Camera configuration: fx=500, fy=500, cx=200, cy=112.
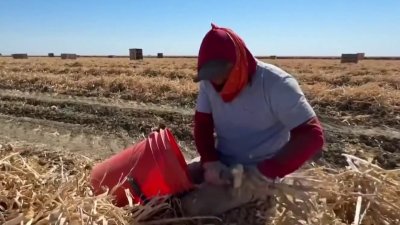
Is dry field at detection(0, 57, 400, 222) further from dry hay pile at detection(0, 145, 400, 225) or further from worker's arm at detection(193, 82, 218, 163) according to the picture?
worker's arm at detection(193, 82, 218, 163)

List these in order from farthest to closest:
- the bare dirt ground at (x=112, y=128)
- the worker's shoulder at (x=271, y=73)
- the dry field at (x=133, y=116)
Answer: the dry field at (x=133, y=116), the bare dirt ground at (x=112, y=128), the worker's shoulder at (x=271, y=73)

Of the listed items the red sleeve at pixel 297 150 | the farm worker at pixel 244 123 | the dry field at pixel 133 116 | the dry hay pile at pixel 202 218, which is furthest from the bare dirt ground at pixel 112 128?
the red sleeve at pixel 297 150

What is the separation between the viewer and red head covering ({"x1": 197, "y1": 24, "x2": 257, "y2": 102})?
2410 millimetres

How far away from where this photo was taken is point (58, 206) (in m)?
2.46

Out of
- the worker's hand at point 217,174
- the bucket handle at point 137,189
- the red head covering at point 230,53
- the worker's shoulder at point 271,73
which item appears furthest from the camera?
the bucket handle at point 137,189

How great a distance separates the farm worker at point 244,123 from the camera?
2.46 metres

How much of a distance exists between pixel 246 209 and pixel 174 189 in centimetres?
42

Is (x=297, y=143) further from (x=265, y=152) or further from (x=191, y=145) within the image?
(x=191, y=145)

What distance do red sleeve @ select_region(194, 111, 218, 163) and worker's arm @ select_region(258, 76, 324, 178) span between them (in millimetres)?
454

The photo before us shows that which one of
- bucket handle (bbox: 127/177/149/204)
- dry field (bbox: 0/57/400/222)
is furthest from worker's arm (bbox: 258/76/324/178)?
dry field (bbox: 0/57/400/222)

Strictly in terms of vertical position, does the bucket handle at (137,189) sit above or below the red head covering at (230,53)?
below

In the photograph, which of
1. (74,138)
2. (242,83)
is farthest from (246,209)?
(74,138)

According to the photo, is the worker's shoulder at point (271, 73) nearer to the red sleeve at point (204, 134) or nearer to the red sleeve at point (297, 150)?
the red sleeve at point (297, 150)

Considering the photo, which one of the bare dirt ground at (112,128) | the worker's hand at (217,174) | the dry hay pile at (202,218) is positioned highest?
the worker's hand at (217,174)
